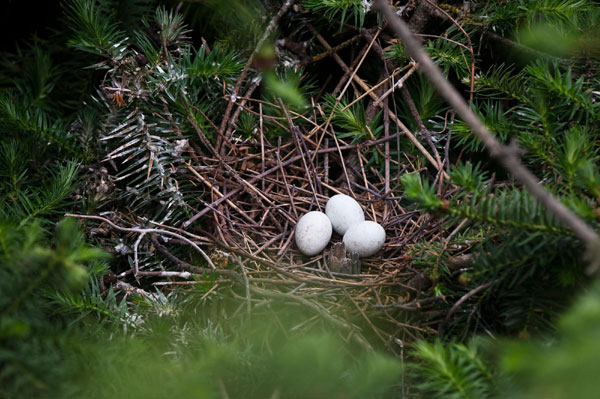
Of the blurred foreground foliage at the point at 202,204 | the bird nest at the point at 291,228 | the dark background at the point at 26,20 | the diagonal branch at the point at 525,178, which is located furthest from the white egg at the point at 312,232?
the dark background at the point at 26,20

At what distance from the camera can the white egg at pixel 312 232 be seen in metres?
1.56

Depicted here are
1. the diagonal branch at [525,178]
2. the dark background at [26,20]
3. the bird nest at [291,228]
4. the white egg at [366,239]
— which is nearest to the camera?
the diagonal branch at [525,178]

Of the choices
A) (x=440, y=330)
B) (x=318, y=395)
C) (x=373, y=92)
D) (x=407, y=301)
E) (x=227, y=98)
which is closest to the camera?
(x=318, y=395)

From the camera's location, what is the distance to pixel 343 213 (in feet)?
5.31

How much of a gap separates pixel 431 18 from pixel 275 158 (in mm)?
734

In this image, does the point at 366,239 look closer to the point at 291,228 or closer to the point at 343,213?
the point at 343,213

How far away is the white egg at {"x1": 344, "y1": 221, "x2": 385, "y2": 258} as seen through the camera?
152 cm

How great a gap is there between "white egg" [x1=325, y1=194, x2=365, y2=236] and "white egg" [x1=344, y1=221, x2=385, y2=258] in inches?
2.2

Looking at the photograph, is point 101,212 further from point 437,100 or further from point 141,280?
point 437,100

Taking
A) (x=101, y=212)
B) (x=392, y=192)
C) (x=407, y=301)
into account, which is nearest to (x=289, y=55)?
(x=392, y=192)

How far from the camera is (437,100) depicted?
1.62m

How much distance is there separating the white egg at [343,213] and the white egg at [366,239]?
57 mm

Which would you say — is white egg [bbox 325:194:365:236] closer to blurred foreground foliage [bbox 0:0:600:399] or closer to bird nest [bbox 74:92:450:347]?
bird nest [bbox 74:92:450:347]

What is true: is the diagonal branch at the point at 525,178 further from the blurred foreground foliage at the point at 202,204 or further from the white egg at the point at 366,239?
the white egg at the point at 366,239
